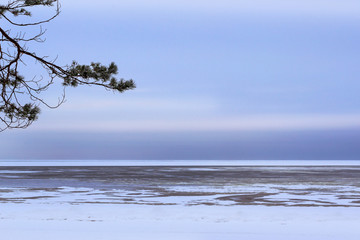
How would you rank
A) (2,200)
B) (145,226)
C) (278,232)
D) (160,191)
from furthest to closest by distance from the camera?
(160,191), (2,200), (145,226), (278,232)

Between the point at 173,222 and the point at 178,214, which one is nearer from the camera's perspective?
the point at 173,222

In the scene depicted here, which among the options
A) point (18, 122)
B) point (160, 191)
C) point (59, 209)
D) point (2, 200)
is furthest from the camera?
point (160, 191)

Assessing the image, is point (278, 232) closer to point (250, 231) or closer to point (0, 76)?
point (250, 231)

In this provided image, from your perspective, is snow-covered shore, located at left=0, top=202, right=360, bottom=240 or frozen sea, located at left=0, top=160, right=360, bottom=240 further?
frozen sea, located at left=0, top=160, right=360, bottom=240

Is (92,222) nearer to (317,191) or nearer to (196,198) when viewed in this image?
(196,198)

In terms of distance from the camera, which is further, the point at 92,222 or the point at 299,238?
the point at 92,222

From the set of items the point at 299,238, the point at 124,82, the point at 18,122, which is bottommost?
the point at 299,238

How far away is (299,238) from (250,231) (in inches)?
47.6

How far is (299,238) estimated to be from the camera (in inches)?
432

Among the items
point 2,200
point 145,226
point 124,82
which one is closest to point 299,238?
point 145,226

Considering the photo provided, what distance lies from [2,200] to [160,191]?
21.4ft

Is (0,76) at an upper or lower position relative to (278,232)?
upper

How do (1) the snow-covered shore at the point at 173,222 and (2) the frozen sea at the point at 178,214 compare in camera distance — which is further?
(2) the frozen sea at the point at 178,214

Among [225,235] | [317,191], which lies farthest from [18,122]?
[317,191]
